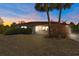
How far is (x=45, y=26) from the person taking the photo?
15.0 meters

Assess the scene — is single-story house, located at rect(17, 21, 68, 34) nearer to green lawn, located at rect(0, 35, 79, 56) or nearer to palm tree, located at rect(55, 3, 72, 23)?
green lawn, located at rect(0, 35, 79, 56)

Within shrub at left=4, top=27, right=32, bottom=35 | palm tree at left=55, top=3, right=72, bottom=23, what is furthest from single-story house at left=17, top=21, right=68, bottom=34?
palm tree at left=55, top=3, right=72, bottom=23

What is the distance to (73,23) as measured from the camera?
14.9m

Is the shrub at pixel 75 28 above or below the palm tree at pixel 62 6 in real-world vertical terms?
below

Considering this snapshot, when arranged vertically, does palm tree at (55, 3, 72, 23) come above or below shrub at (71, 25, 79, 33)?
above

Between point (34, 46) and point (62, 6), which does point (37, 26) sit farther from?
point (62, 6)

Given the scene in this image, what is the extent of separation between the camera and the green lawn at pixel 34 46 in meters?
15.0

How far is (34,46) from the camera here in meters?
15.0

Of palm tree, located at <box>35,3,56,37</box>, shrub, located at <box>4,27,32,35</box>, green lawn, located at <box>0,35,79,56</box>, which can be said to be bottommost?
green lawn, located at <box>0,35,79,56</box>

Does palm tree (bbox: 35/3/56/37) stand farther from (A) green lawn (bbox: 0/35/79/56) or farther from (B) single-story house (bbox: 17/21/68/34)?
(A) green lawn (bbox: 0/35/79/56)

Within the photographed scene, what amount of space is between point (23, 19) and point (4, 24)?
282 mm

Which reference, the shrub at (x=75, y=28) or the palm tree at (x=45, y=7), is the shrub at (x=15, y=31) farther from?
the shrub at (x=75, y=28)

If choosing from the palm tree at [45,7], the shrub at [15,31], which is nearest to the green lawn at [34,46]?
the shrub at [15,31]

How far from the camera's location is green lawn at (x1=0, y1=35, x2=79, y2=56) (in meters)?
15.0
